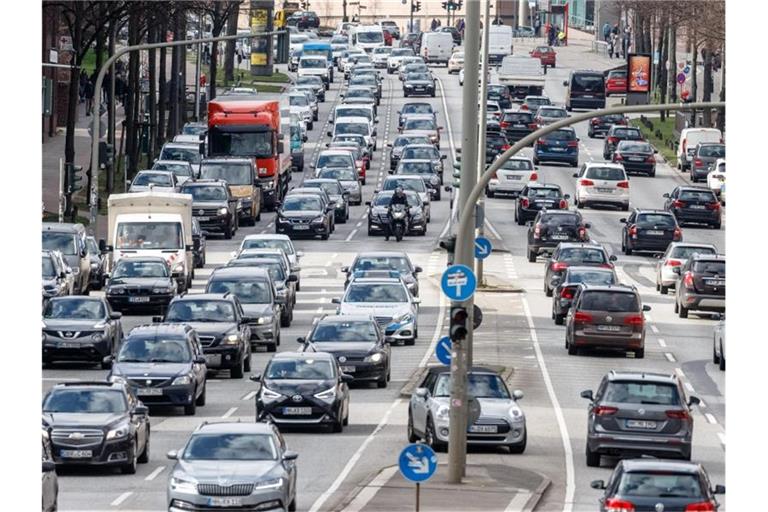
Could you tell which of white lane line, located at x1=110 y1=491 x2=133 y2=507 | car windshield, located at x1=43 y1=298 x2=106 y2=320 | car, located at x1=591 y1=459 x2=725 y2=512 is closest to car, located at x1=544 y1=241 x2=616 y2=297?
car windshield, located at x1=43 y1=298 x2=106 y2=320

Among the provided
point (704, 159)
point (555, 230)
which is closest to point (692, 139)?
point (704, 159)

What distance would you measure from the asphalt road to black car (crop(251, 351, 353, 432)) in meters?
0.35

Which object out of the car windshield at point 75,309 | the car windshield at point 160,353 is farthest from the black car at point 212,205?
the car windshield at point 160,353

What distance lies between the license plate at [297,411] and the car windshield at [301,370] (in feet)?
1.66

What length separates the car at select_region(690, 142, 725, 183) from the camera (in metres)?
91.6

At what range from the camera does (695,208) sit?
76.6 meters

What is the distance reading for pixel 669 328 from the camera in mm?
54781

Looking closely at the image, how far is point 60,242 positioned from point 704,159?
41.6 meters

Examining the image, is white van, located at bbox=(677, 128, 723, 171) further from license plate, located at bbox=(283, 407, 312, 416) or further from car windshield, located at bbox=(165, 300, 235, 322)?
license plate, located at bbox=(283, 407, 312, 416)

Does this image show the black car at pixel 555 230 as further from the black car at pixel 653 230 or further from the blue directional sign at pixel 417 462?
the blue directional sign at pixel 417 462

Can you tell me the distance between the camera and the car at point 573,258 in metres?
58.6

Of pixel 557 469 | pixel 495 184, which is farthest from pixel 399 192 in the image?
pixel 557 469
